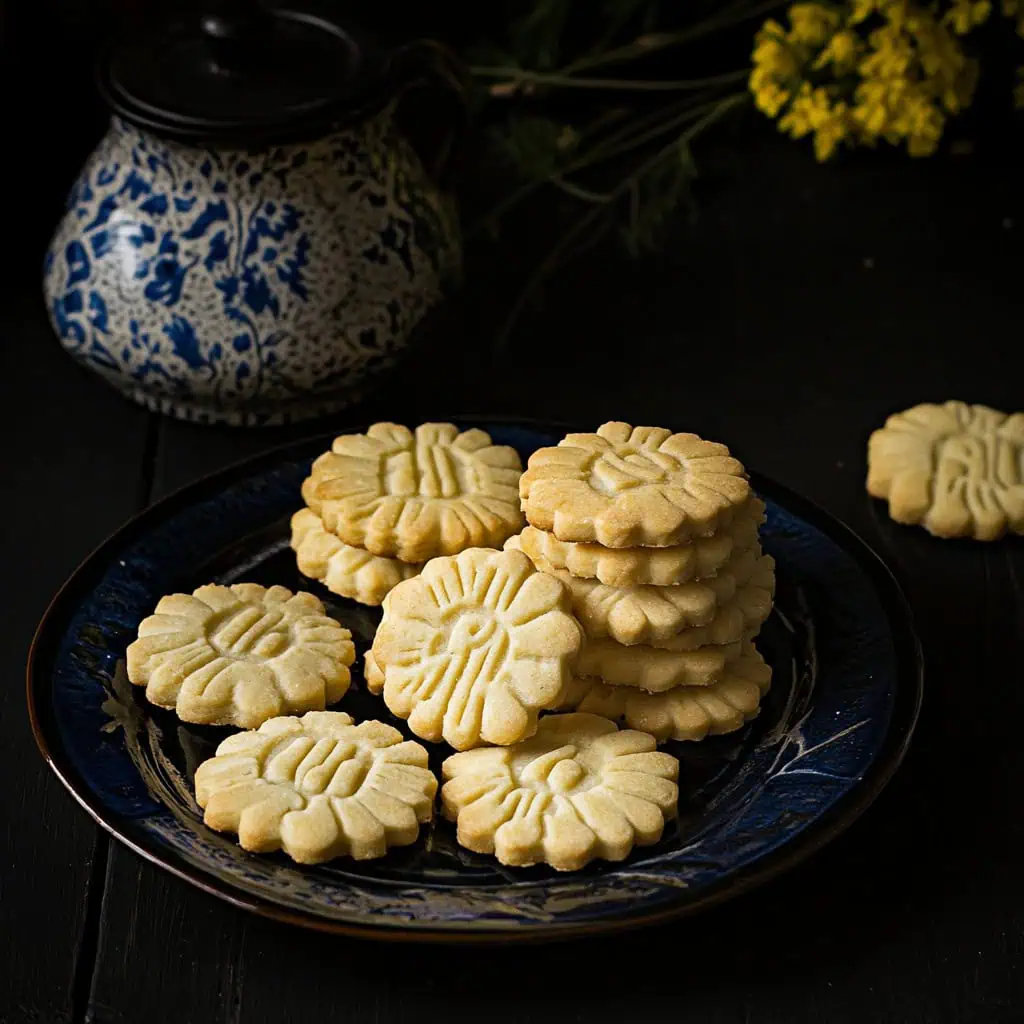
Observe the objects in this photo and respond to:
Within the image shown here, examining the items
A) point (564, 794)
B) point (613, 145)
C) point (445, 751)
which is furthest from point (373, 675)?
point (613, 145)

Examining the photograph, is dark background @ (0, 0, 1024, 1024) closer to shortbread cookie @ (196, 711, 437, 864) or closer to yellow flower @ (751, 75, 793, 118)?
shortbread cookie @ (196, 711, 437, 864)

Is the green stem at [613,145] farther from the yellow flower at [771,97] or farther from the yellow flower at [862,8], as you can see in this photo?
the yellow flower at [862,8]

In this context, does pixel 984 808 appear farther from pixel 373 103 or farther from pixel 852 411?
pixel 373 103

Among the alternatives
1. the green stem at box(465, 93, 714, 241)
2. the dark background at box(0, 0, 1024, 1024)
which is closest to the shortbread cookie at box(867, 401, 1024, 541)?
the dark background at box(0, 0, 1024, 1024)

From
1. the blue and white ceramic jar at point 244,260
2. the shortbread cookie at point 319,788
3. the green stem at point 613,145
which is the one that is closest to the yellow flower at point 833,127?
the green stem at point 613,145

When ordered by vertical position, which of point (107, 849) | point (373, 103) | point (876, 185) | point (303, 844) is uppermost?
point (373, 103)

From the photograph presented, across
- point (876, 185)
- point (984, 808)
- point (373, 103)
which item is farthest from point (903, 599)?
point (876, 185)
